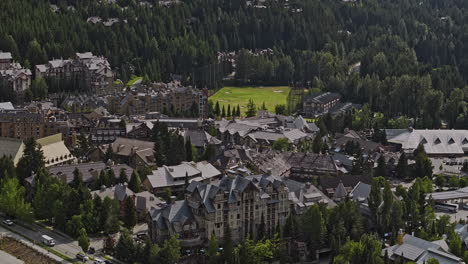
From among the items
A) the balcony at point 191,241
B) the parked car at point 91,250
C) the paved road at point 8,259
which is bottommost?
the paved road at point 8,259

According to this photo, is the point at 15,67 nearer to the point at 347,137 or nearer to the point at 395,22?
the point at 347,137

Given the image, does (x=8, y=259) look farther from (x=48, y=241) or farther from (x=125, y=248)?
(x=125, y=248)

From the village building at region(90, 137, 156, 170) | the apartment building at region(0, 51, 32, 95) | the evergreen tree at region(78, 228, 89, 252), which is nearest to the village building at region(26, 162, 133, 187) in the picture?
the village building at region(90, 137, 156, 170)

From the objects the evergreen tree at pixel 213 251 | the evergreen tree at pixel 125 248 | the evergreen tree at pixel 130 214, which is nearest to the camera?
the evergreen tree at pixel 213 251

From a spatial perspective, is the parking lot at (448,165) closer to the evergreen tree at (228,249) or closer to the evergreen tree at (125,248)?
the evergreen tree at (228,249)

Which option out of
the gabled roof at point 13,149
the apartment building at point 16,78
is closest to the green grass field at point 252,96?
the apartment building at point 16,78

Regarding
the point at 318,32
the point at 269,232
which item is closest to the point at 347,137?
the point at 269,232

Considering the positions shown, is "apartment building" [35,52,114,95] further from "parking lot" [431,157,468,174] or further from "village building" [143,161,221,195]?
"parking lot" [431,157,468,174]
